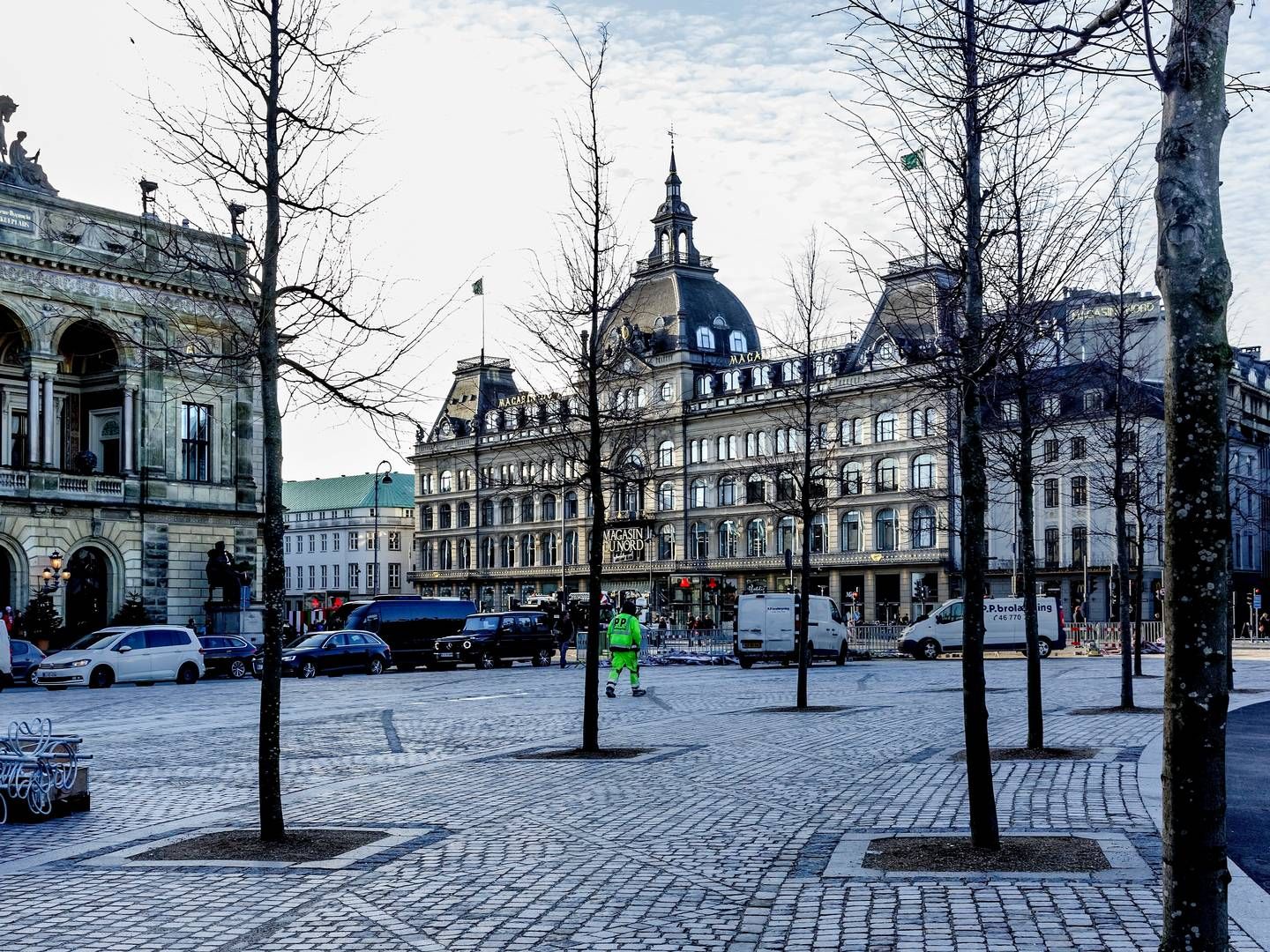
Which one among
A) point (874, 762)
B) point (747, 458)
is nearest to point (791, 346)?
point (874, 762)

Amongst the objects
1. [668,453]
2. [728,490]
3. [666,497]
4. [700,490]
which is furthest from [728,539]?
[668,453]

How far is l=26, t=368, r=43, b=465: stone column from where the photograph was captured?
53219mm

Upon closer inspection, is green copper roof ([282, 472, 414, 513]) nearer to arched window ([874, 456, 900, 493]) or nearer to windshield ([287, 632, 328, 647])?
arched window ([874, 456, 900, 493])

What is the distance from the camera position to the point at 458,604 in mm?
55094

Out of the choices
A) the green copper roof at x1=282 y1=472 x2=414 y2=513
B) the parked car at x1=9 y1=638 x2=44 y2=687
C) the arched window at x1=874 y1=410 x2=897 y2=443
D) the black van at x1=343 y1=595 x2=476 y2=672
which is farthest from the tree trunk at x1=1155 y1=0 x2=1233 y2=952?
the green copper roof at x1=282 y1=472 x2=414 y2=513

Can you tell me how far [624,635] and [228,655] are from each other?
20591 mm

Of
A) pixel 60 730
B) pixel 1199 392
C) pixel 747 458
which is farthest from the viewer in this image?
pixel 747 458

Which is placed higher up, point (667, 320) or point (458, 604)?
point (667, 320)

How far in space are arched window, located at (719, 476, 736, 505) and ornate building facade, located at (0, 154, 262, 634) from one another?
41.5 m

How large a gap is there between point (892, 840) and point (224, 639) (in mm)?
39499

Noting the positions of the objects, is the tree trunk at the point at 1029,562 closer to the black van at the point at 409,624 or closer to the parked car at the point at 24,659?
the parked car at the point at 24,659

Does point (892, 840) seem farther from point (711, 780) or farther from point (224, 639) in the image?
point (224, 639)

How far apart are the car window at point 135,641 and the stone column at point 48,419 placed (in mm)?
14758

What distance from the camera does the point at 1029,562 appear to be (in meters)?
18.5
